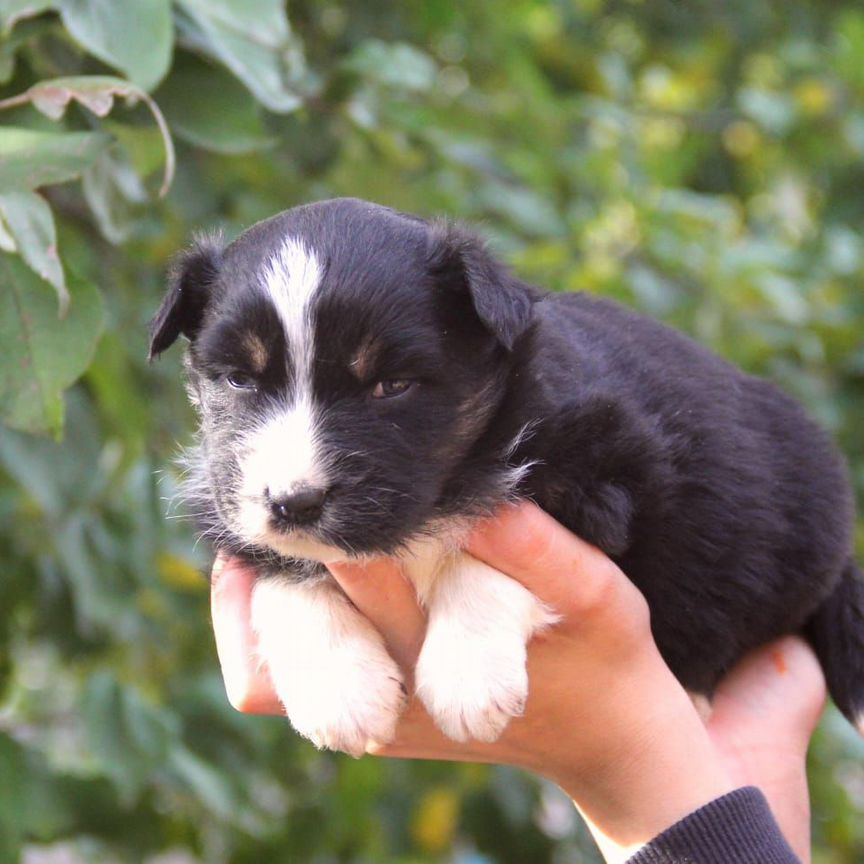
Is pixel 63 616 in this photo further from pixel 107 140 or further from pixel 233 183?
pixel 107 140

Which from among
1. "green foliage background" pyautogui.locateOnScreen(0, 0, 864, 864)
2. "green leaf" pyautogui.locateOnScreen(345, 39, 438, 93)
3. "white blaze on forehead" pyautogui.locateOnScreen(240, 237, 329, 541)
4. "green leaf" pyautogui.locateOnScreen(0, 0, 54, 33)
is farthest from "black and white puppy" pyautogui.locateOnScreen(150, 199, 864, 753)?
"green leaf" pyautogui.locateOnScreen(345, 39, 438, 93)

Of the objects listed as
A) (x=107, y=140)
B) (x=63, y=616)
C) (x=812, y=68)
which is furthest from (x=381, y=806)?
(x=812, y=68)

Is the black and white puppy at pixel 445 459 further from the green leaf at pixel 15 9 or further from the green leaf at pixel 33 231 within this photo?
the green leaf at pixel 15 9

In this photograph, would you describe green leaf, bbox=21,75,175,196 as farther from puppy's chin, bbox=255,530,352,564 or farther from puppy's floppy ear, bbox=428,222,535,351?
puppy's chin, bbox=255,530,352,564

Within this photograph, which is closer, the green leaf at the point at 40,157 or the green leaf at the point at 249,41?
the green leaf at the point at 40,157

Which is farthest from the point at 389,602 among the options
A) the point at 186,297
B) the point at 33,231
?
the point at 33,231

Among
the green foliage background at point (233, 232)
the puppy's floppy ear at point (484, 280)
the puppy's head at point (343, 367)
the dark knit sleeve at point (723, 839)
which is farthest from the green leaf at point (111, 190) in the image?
the dark knit sleeve at point (723, 839)
